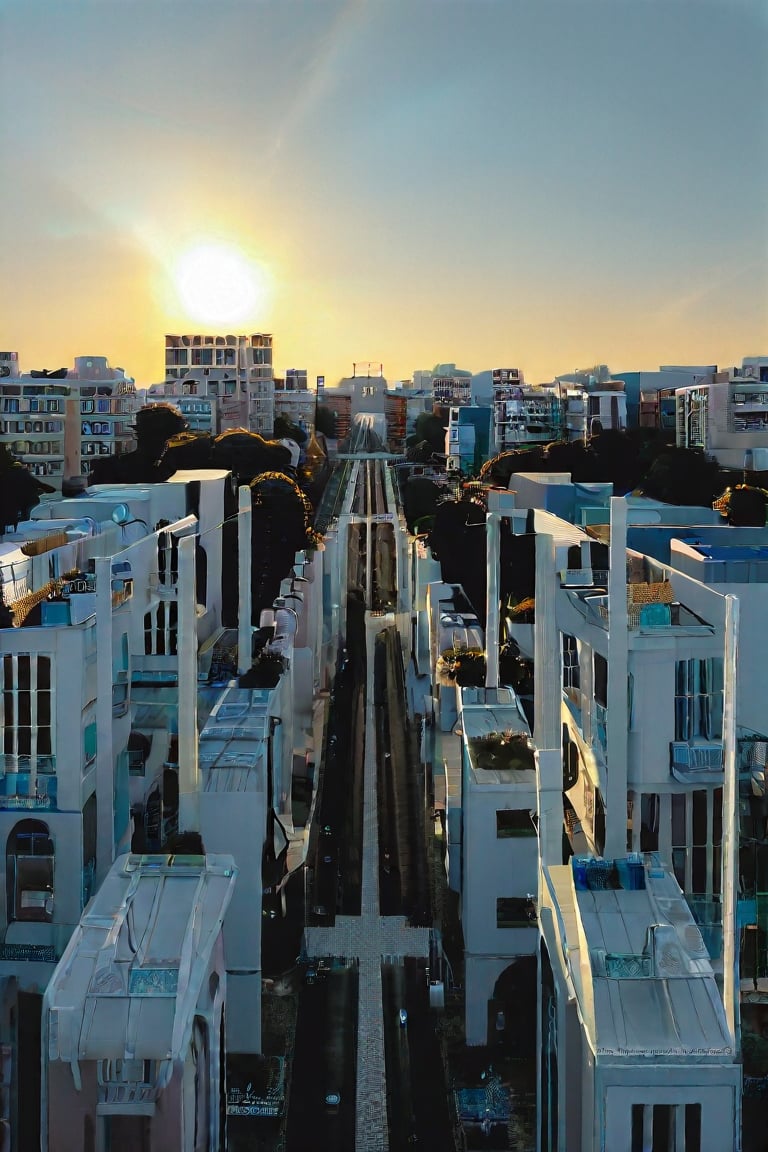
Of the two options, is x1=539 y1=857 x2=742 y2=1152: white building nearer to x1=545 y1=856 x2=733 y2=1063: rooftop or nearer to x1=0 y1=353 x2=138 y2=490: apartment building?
x1=545 y1=856 x2=733 y2=1063: rooftop

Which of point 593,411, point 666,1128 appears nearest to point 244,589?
point 666,1128

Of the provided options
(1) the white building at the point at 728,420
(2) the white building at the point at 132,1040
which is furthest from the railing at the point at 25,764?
(1) the white building at the point at 728,420

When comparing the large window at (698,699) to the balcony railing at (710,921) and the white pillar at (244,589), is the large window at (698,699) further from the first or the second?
the white pillar at (244,589)

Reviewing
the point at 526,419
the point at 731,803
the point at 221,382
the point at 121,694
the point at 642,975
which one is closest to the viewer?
the point at 642,975

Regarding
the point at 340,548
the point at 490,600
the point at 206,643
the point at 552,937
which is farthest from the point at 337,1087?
the point at 340,548

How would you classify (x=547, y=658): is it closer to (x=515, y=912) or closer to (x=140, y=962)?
(x=515, y=912)

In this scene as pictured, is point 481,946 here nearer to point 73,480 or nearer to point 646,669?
point 646,669
